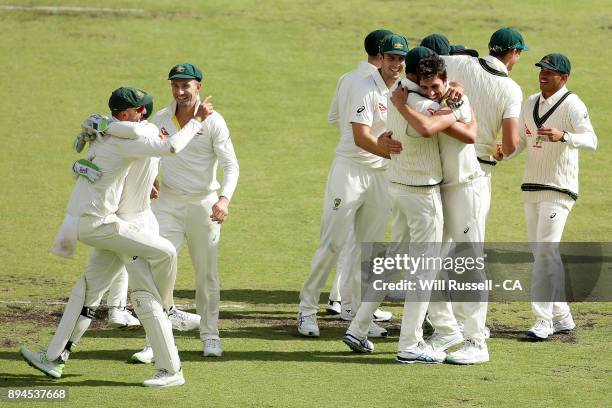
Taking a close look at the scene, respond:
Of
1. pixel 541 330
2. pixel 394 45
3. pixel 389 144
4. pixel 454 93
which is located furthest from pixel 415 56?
pixel 541 330

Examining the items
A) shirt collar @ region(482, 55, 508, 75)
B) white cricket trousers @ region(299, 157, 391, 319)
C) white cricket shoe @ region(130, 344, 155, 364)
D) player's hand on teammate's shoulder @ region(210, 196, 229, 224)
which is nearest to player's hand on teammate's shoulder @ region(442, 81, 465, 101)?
shirt collar @ region(482, 55, 508, 75)

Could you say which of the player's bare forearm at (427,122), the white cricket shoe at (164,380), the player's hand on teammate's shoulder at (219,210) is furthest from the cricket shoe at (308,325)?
the player's bare forearm at (427,122)

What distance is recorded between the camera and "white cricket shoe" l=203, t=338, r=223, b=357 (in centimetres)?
870

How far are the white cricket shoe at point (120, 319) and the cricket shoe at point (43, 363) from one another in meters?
1.62

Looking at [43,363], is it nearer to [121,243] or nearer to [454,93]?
[121,243]

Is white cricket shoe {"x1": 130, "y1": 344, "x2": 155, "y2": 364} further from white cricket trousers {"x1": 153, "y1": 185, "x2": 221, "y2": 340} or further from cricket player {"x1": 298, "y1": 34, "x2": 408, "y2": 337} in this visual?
cricket player {"x1": 298, "y1": 34, "x2": 408, "y2": 337}

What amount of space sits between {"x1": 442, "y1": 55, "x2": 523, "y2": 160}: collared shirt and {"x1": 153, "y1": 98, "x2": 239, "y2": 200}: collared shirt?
6.19 ft

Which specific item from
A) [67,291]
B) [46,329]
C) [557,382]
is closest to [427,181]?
[557,382]

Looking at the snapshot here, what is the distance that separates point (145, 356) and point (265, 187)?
6.02 metres

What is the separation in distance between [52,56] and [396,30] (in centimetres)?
510

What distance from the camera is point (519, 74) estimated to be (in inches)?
679

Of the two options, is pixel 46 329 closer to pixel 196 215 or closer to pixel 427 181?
pixel 196 215

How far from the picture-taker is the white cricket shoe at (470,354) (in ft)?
27.9

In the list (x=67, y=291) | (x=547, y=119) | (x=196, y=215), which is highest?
(x=547, y=119)
